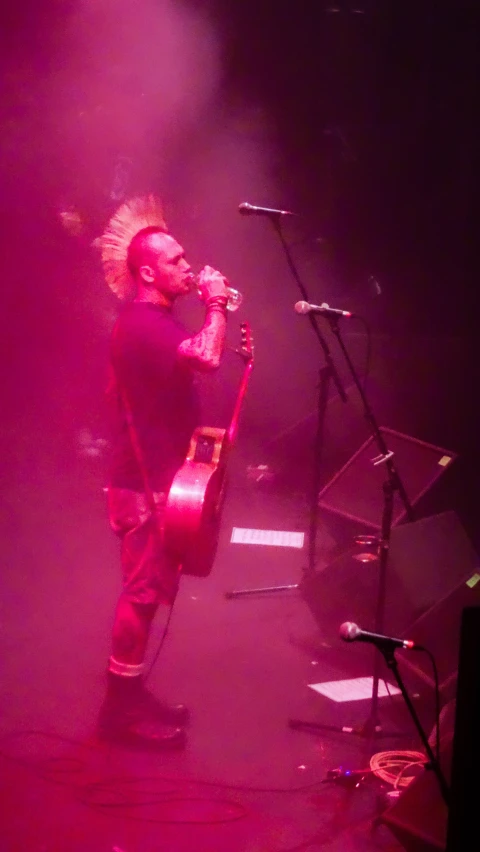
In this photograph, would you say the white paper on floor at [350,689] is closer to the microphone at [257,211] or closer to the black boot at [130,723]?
the black boot at [130,723]

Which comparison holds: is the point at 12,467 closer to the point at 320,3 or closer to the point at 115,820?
the point at 320,3

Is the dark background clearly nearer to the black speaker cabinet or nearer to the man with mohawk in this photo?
the man with mohawk

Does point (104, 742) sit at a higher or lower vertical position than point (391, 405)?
lower

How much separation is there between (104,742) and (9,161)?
4.73 m

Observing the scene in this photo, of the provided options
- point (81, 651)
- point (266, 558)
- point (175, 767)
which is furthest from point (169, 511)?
point (266, 558)

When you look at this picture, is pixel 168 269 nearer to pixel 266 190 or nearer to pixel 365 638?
pixel 365 638

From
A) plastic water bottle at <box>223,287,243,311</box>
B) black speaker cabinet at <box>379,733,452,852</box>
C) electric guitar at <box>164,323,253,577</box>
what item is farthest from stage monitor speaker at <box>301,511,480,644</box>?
black speaker cabinet at <box>379,733,452,852</box>

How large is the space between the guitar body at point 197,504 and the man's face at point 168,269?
1.81ft

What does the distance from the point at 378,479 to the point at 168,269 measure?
1.89 m

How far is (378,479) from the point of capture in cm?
425

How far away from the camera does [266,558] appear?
5.31m

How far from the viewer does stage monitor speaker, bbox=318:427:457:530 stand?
4062mm

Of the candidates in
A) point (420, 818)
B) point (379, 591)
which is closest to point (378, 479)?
point (379, 591)

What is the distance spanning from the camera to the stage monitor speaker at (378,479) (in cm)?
406
